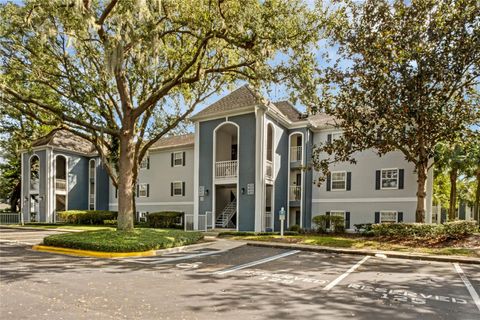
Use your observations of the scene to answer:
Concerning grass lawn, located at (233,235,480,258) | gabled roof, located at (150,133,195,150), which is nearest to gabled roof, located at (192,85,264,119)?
gabled roof, located at (150,133,195,150)

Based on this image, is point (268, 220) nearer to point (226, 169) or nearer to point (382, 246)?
point (226, 169)

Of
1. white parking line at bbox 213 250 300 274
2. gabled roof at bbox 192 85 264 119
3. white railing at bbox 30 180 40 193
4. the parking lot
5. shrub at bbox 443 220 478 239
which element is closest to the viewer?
the parking lot

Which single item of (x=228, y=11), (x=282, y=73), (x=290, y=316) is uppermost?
(x=228, y=11)

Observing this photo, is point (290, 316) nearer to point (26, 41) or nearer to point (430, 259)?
point (430, 259)

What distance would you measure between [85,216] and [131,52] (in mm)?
19291

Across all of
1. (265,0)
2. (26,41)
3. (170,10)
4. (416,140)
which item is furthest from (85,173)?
(416,140)

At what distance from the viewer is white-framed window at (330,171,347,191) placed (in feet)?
72.0

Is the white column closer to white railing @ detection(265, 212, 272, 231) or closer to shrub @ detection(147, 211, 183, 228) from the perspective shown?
white railing @ detection(265, 212, 272, 231)

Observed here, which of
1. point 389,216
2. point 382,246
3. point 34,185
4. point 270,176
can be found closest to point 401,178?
point 389,216

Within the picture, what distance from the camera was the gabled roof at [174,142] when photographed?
2726 cm

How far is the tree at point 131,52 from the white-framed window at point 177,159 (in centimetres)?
786

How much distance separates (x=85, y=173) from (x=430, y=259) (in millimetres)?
30198

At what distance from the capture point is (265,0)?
39.7 ft

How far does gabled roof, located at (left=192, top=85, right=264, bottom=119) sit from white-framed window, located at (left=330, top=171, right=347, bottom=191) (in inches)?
300
